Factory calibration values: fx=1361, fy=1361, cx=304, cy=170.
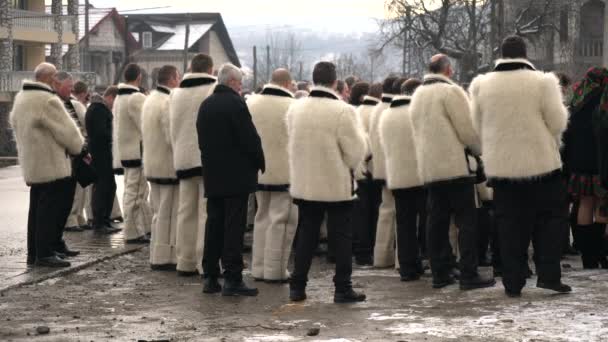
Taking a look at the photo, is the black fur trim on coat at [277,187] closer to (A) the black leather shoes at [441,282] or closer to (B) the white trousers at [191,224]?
(B) the white trousers at [191,224]

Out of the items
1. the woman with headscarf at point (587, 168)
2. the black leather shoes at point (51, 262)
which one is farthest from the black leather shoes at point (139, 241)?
the woman with headscarf at point (587, 168)

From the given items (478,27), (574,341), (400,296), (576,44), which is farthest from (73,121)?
(576,44)

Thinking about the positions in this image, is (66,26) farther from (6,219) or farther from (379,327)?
(379,327)

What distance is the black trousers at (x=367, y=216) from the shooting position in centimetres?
1471

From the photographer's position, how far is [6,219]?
→ 67.2 ft

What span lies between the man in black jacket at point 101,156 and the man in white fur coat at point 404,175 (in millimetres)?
5647

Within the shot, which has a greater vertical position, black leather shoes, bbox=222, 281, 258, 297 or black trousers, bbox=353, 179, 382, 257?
black trousers, bbox=353, 179, 382, 257

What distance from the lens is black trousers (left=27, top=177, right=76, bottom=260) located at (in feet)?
45.0

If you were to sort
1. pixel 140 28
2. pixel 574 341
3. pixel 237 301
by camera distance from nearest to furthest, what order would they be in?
pixel 574 341 < pixel 237 301 < pixel 140 28

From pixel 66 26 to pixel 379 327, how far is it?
60.1 metres

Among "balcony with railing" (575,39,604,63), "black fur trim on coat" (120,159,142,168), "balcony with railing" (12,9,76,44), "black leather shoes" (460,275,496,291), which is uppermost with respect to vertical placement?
"balcony with railing" (12,9,76,44)

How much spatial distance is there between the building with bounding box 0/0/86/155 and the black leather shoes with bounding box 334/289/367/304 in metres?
44.5

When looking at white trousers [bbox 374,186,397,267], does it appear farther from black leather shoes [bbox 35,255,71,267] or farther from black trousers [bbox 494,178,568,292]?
black leather shoes [bbox 35,255,71,267]

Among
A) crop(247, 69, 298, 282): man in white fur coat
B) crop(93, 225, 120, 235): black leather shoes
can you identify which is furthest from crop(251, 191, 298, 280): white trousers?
crop(93, 225, 120, 235): black leather shoes
